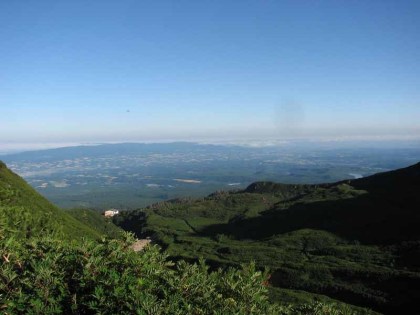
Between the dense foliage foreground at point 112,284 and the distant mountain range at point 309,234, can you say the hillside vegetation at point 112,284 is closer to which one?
the dense foliage foreground at point 112,284

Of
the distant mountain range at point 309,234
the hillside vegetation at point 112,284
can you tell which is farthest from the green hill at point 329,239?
the hillside vegetation at point 112,284

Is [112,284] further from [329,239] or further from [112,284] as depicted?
[329,239]

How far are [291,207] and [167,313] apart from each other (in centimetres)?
13160

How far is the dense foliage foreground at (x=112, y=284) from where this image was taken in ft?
41.0

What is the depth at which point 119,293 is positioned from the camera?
41.4 ft

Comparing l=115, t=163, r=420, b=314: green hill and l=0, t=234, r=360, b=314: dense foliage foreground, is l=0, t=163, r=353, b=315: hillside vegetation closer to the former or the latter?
l=0, t=234, r=360, b=314: dense foliage foreground

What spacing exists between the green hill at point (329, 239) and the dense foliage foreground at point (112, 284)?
178ft

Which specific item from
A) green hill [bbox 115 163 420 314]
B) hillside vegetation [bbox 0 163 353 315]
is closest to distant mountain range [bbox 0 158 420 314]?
green hill [bbox 115 163 420 314]

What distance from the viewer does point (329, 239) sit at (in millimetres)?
104000

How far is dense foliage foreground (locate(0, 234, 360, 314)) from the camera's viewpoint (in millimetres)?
12508

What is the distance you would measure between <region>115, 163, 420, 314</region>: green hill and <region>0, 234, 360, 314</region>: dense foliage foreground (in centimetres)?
5416

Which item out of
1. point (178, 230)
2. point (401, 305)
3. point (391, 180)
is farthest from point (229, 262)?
point (391, 180)

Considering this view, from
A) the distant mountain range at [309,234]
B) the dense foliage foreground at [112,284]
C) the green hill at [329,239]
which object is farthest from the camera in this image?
the green hill at [329,239]

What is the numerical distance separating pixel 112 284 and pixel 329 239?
99.7m
